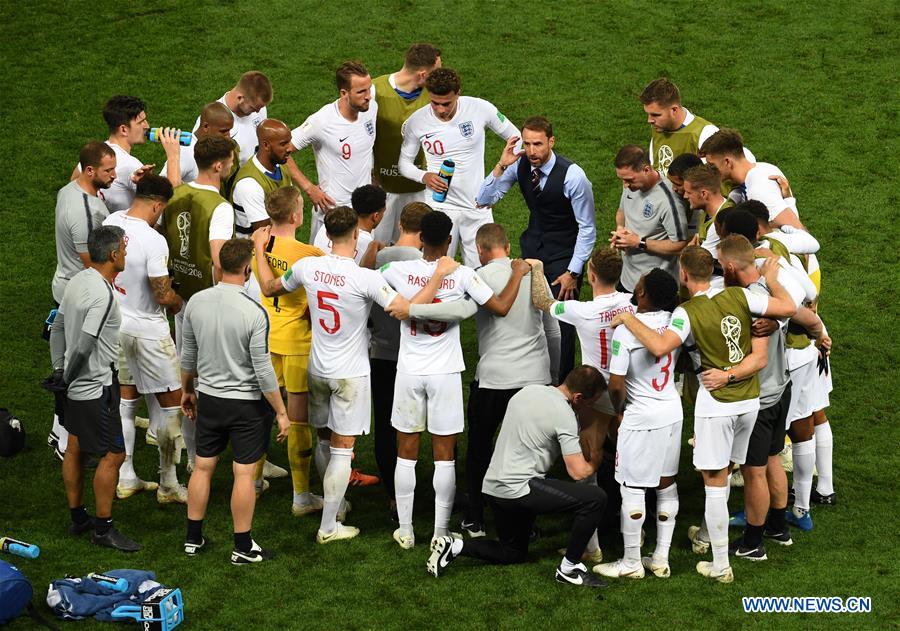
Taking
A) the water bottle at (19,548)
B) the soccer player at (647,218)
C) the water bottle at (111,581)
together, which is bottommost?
the water bottle at (111,581)

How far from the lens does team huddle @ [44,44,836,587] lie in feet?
22.1

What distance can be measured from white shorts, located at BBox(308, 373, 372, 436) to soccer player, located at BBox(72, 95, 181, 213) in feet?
6.62

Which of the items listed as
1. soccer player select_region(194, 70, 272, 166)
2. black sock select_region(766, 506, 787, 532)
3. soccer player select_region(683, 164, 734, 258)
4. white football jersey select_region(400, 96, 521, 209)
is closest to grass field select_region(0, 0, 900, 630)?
black sock select_region(766, 506, 787, 532)

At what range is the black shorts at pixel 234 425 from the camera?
6.86 m

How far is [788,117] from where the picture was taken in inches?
527

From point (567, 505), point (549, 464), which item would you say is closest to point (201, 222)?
point (549, 464)

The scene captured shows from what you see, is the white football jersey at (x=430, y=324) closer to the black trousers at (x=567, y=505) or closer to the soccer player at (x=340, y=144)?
the black trousers at (x=567, y=505)

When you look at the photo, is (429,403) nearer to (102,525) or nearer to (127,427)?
(102,525)

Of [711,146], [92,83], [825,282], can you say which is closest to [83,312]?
[711,146]

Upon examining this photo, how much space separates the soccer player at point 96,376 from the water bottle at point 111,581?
2.21 feet

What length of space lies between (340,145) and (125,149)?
1613 mm

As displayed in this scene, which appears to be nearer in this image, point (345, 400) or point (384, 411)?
point (345, 400)

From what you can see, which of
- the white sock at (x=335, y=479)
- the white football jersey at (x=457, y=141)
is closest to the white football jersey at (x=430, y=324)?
the white sock at (x=335, y=479)

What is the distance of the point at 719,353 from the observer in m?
6.70
